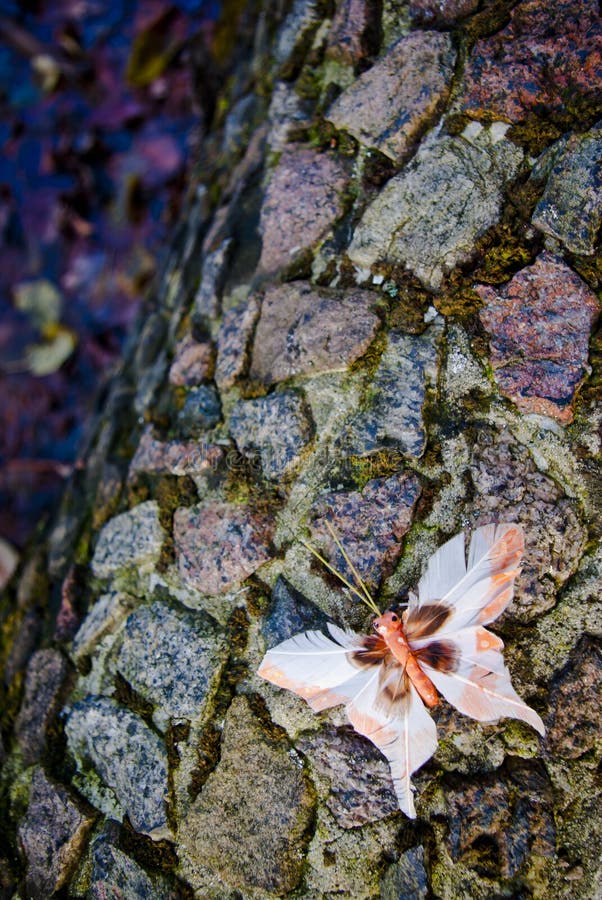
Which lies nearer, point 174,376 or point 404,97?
point 404,97

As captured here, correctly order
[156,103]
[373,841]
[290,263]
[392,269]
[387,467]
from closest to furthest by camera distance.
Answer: [373,841]
[387,467]
[392,269]
[290,263]
[156,103]

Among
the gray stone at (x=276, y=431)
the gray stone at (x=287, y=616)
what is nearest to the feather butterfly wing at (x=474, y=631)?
the gray stone at (x=287, y=616)

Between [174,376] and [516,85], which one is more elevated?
→ [516,85]

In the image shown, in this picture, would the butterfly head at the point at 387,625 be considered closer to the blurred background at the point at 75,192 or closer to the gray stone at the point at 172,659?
the gray stone at the point at 172,659

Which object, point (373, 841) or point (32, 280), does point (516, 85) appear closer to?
point (373, 841)

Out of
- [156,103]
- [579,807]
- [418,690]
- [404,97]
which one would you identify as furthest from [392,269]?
[156,103]
